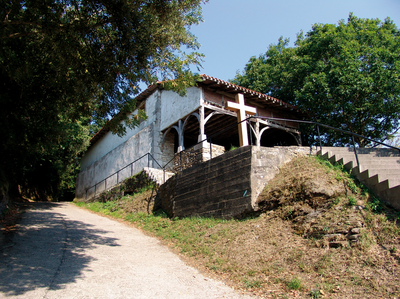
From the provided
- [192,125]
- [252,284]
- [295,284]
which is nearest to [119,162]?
[192,125]

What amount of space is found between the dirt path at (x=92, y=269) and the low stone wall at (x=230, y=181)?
6.34 ft

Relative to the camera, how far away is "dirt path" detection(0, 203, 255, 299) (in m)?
5.13

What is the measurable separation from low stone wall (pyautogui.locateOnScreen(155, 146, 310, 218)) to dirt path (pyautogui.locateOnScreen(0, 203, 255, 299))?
6.34 feet

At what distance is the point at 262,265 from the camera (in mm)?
6113

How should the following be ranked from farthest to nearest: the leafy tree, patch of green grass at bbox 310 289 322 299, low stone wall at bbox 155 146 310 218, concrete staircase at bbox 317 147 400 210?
1. the leafy tree
2. low stone wall at bbox 155 146 310 218
3. concrete staircase at bbox 317 147 400 210
4. patch of green grass at bbox 310 289 322 299

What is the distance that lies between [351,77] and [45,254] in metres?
13.6

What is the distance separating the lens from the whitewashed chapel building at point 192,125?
1445 centimetres

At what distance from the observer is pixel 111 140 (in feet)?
72.9

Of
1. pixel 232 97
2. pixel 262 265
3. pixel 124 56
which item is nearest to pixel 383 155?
pixel 232 97

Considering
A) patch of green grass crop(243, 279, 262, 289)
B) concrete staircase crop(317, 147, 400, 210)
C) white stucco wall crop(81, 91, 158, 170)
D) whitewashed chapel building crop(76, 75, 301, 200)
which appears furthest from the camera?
white stucco wall crop(81, 91, 158, 170)

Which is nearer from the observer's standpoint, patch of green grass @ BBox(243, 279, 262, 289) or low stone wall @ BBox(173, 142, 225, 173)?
patch of green grass @ BBox(243, 279, 262, 289)

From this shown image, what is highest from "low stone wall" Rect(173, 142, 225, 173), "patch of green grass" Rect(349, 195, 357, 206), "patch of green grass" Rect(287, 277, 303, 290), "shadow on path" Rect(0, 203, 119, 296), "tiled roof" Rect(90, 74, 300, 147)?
"tiled roof" Rect(90, 74, 300, 147)

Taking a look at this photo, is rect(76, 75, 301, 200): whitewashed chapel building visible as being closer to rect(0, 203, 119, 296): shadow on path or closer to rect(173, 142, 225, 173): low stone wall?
rect(173, 142, 225, 173): low stone wall

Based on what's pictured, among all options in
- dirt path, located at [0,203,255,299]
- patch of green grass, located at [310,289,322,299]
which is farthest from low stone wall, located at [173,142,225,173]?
patch of green grass, located at [310,289,322,299]
